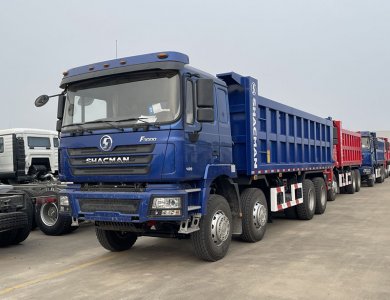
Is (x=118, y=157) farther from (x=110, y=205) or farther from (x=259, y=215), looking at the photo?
(x=259, y=215)

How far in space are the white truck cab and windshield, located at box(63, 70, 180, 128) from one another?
29.6 ft

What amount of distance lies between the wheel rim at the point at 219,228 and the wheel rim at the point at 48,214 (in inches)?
169

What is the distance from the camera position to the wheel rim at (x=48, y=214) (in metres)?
8.99

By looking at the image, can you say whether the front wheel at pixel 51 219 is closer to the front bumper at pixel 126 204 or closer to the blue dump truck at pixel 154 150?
the blue dump truck at pixel 154 150

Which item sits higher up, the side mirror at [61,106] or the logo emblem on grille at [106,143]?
the side mirror at [61,106]

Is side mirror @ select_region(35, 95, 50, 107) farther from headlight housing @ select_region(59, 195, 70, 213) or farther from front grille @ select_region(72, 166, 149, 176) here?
headlight housing @ select_region(59, 195, 70, 213)

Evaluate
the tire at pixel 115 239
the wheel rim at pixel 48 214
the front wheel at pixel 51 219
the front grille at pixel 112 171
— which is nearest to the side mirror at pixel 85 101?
the front grille at pixel 112 171

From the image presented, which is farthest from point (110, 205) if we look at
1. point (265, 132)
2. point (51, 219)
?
point (51, 219)

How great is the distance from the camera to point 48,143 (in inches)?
625

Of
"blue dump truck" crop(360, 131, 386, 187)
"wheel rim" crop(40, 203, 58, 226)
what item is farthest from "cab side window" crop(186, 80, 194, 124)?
"blue dump truck" crop(360, 131, 386, 187)

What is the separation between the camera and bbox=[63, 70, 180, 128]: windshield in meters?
5.54

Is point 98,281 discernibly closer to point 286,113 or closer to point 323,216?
point 286,113

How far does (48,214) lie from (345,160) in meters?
11.0

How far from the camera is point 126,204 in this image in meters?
5.60
